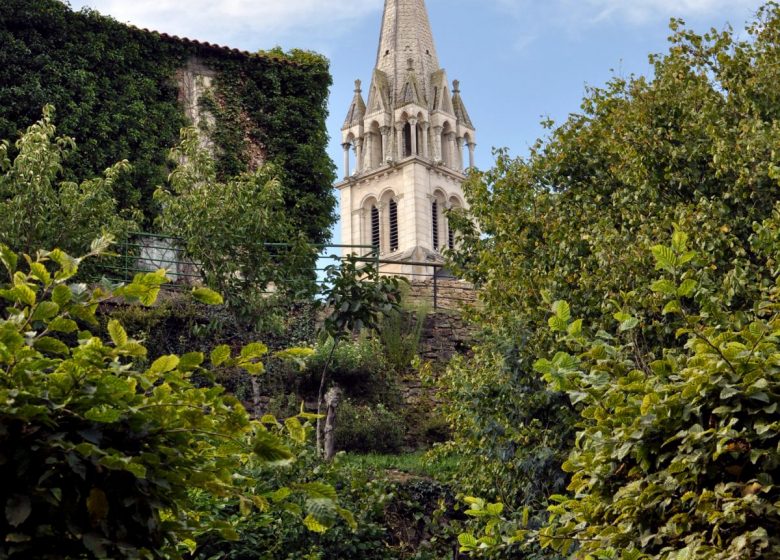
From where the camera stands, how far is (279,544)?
995cm

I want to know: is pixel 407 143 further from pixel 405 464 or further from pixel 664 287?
pixel 664 287

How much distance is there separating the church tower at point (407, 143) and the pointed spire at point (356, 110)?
70 mm

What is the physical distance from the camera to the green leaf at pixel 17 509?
3.19m

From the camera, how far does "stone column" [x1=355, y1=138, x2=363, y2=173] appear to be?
62125mm

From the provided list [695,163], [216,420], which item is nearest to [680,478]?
[216,420]

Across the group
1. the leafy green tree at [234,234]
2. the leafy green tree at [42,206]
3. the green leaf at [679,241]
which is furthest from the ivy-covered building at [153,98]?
the green leaf at [679,241]

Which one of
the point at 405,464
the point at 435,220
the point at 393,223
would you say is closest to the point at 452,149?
the point at 435,220

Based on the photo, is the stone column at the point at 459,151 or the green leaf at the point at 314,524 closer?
the green leaf at the point at 314,524

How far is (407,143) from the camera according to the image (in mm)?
60594

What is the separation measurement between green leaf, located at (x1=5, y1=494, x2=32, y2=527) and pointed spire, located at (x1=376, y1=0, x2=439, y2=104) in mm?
57462

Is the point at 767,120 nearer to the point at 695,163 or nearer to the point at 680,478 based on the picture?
the point at 695,163

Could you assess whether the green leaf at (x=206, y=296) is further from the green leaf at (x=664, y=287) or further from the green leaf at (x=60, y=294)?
the green leaf at (x=664, y=287)

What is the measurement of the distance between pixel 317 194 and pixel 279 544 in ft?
48.0

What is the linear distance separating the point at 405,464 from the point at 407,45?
156ft
